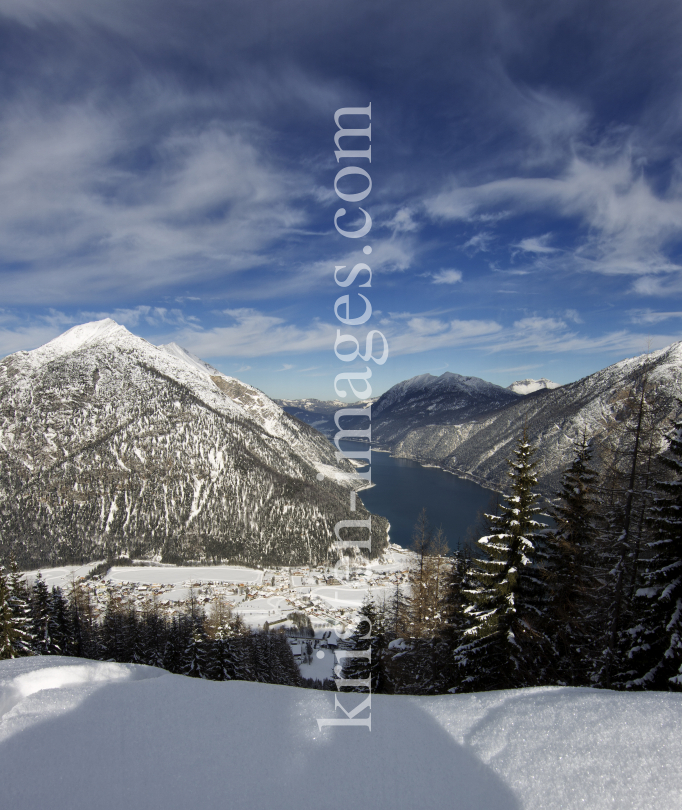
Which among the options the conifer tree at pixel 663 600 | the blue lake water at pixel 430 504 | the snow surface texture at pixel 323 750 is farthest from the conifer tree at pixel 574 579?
the blue lake water at pixel 430 504

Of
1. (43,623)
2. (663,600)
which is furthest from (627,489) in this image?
(43,623)

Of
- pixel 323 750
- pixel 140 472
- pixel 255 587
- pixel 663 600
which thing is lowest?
pixel 255 587

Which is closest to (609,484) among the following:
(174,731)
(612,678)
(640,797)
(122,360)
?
(612,678)

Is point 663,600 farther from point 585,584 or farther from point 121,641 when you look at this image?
point 121,641

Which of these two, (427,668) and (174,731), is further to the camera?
(427,668)

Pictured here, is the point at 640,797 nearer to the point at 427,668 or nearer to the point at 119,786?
the point at 119,786

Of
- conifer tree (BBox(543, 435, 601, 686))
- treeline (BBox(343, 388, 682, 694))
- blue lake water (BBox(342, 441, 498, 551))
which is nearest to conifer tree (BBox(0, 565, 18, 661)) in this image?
treeline (BBox(343, 388, 682, 694))

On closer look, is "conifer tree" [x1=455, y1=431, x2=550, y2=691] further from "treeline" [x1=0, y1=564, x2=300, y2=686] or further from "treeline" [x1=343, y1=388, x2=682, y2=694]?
"treeline" [x1=0, y1=564, x2=300, y2=686]
